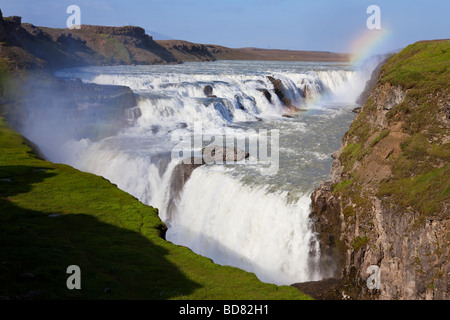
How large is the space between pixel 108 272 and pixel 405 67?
19.4m

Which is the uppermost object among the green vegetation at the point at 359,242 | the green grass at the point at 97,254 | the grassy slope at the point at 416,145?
the grassy slope at the point at 416,145

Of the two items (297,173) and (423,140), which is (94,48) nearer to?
(297,173)

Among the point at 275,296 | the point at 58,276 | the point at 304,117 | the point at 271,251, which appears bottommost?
the point at 271,251

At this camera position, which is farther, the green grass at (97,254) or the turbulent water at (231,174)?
the turbulent water at (231,174)

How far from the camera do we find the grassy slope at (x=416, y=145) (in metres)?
15.6

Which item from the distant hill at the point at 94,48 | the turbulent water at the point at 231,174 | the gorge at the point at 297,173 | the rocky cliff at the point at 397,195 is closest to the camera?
the rocky cliff at the point at 397,195

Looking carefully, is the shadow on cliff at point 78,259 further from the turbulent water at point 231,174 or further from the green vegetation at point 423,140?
the green vegetation at point 423,140

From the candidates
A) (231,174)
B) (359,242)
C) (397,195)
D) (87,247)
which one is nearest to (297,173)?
(231,174)

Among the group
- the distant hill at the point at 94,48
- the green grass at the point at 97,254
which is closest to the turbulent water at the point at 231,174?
the green grass at the point at 97,254

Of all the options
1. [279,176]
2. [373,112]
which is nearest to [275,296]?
[279,176]

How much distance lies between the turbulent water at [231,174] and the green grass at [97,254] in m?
7.08

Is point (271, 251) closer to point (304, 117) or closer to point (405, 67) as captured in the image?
point (405, 67)

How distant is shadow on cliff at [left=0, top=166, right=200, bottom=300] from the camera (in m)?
9.75

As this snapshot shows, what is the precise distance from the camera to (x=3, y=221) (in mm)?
13547
